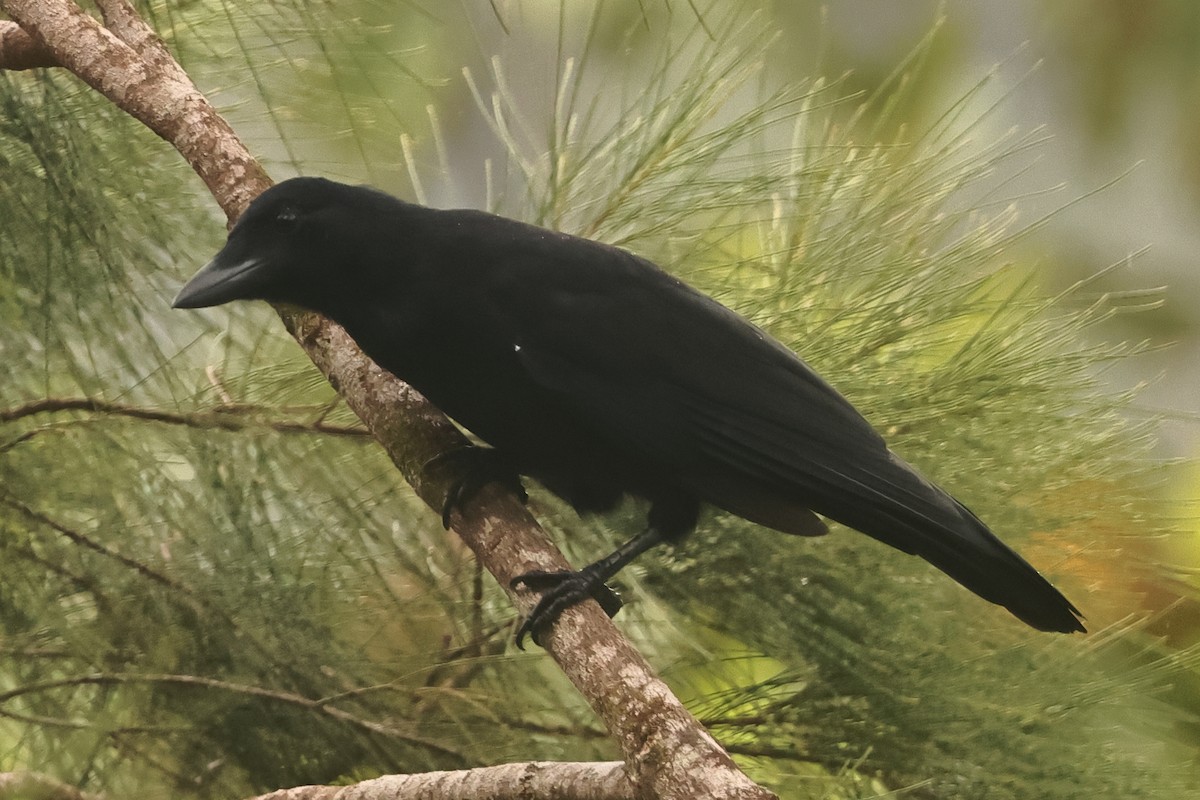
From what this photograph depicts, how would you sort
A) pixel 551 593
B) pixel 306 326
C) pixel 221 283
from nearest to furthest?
pixel 551 593 < pixel 221 283 < pixel 306 326

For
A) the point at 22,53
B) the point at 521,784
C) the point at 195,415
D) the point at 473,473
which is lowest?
the point at 521,784

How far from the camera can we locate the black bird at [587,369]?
956 mm

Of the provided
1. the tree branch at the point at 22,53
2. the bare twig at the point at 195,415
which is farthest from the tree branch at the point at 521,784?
the tree branch at the point at 22,53

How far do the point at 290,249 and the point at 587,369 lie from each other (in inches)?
10.0

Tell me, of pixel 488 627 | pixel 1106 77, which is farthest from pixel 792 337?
pixel 1106 77

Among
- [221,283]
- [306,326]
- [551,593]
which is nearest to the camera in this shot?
[551,593]

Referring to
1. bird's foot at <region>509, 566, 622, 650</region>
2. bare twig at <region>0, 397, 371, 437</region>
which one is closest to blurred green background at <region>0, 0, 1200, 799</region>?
bare twig at <region>0, 397, 371, 437</region>

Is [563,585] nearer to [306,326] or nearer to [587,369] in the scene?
[587,369]

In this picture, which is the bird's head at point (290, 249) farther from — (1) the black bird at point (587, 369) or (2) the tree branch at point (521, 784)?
(2) the tree branch at point (521, 784)

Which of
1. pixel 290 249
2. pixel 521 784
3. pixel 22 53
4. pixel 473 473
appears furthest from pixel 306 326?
pixel 521 784

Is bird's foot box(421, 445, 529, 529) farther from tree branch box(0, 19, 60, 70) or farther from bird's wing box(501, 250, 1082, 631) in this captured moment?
tree branch box(0, 19, 60, 70)

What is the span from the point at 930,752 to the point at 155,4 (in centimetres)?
100

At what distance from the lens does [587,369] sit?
41.2 inches

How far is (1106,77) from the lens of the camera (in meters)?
2.30
